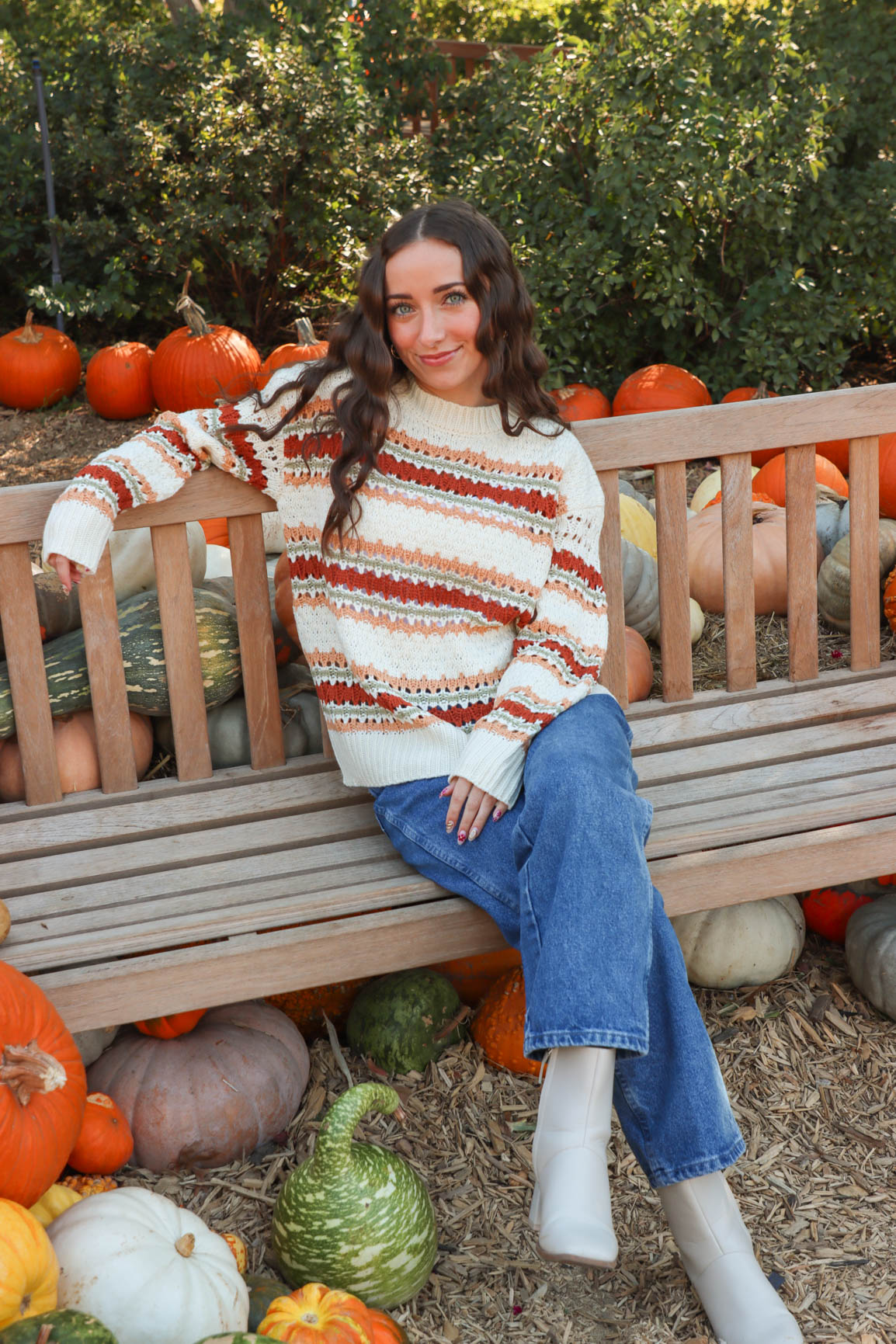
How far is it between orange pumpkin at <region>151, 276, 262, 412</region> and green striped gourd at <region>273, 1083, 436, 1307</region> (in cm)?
378

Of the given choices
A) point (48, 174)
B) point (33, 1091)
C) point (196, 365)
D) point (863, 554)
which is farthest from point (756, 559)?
point (48, 174)

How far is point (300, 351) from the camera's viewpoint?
15.8 ft

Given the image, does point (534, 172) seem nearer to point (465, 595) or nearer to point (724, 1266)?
point (465, 595)

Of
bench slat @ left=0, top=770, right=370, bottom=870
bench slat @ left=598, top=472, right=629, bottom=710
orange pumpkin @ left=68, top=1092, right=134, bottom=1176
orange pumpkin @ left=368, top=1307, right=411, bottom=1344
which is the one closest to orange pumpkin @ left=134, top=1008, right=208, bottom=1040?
orange pumpkin @ left=68, top=1092, right=134, bottom=1176

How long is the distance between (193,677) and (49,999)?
772mm

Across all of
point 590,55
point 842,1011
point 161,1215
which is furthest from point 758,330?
point 161,1215

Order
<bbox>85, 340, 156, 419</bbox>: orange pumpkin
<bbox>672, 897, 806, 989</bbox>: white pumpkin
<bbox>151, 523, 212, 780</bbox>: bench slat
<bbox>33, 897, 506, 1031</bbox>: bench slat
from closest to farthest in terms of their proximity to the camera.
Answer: <bbox>33, 897, 506, 1031</bbox>: bench slat, <bbox>151, 523, 212, 780</bbox>: bench slat, <bbox>672, 897, 806, 989</bbox>: white pumpkin, <bbox>85, 340, 156, 419</bbox>: orange pumpkin

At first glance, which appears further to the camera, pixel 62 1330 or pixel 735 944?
pixel 735 944

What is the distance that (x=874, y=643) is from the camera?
3111 millimetres

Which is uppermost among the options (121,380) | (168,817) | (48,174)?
(48,174)

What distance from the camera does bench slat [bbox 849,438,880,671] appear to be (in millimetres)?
2996

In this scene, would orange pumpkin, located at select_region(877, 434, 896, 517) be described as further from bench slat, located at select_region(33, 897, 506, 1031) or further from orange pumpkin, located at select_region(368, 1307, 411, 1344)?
orange pumpkin, located at select_region(368, 1307, 411, 1344)

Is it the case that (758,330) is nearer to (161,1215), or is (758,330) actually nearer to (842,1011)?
(842,1011)

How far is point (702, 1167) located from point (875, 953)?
96 cm
